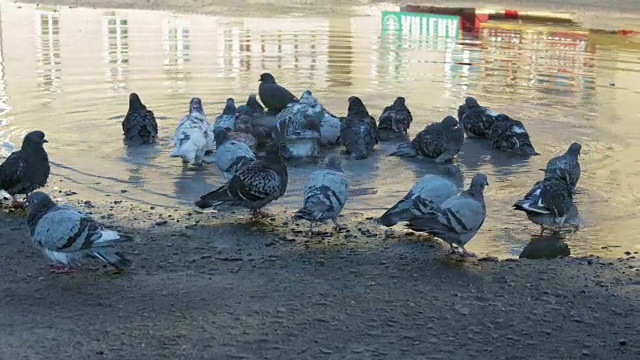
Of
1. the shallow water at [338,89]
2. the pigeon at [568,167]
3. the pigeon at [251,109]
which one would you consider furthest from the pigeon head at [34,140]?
the pigeon at [568,167]

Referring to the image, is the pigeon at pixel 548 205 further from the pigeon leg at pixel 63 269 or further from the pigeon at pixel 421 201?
the pigeon leg at pixel 63 269

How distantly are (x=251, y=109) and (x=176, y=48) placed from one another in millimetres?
7830

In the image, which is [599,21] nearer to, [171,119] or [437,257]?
[171,119]

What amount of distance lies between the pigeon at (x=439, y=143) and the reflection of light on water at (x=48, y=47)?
20.0 feet

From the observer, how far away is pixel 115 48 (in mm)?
17000

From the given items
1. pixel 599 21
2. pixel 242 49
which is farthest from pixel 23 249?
pixel 599 21

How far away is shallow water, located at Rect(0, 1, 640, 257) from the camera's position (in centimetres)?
732

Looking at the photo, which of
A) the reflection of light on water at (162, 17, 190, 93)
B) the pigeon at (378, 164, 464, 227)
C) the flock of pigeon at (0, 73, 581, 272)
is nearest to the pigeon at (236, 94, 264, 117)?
the flock of pigeon at (0, 73, 581, 272)

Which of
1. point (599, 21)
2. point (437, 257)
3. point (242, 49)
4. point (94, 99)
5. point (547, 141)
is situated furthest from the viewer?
point (599, 21)

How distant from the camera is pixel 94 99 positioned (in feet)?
37.9

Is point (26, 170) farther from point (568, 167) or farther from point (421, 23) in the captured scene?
point (421, 23)

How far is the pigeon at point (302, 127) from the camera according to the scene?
852cm

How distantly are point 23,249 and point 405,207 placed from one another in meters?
2.76

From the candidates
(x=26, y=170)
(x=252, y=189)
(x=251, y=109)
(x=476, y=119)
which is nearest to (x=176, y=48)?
(x=251, y=109)
